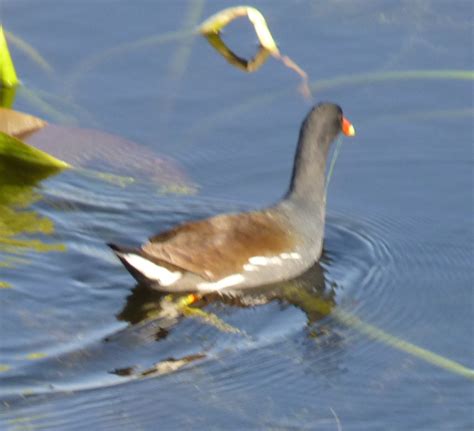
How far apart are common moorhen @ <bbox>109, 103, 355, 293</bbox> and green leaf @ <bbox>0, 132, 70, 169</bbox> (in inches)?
50.9

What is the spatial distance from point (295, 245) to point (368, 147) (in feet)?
3.72

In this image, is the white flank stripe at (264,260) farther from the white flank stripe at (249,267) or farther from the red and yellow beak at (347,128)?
the red and yellow beak at (347,128)

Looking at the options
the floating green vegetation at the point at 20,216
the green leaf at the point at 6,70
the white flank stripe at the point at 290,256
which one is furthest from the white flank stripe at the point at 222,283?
the green leaf at the point at 6,70

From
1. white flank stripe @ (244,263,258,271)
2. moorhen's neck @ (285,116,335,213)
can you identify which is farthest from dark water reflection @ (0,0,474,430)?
moorhen's neck @ (285,116,335,213)

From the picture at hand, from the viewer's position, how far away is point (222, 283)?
22.0 ft

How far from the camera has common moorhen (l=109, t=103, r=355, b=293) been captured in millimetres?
6500

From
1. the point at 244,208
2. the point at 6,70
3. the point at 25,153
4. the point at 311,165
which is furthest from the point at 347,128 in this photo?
the point at 6,70

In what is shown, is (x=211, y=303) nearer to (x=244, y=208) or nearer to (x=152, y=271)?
(x=152, y=271)

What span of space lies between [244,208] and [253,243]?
1.96 feet

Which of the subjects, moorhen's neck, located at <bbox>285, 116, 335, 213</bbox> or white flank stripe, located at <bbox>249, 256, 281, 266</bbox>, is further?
moorhen's neck, located at <bbox>285, 116, 335, 213</bbox>

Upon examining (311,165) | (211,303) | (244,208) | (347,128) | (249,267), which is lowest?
(211,303)

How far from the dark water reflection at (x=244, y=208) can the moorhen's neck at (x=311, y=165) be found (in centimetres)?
26

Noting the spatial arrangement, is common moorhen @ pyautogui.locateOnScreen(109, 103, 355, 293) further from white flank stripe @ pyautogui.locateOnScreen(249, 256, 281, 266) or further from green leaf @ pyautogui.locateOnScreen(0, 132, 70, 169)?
green leaf @ pyautogui.locateOnScreen(0, 132, 70, 169)

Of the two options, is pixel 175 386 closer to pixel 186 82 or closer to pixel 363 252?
pixel 363 252
